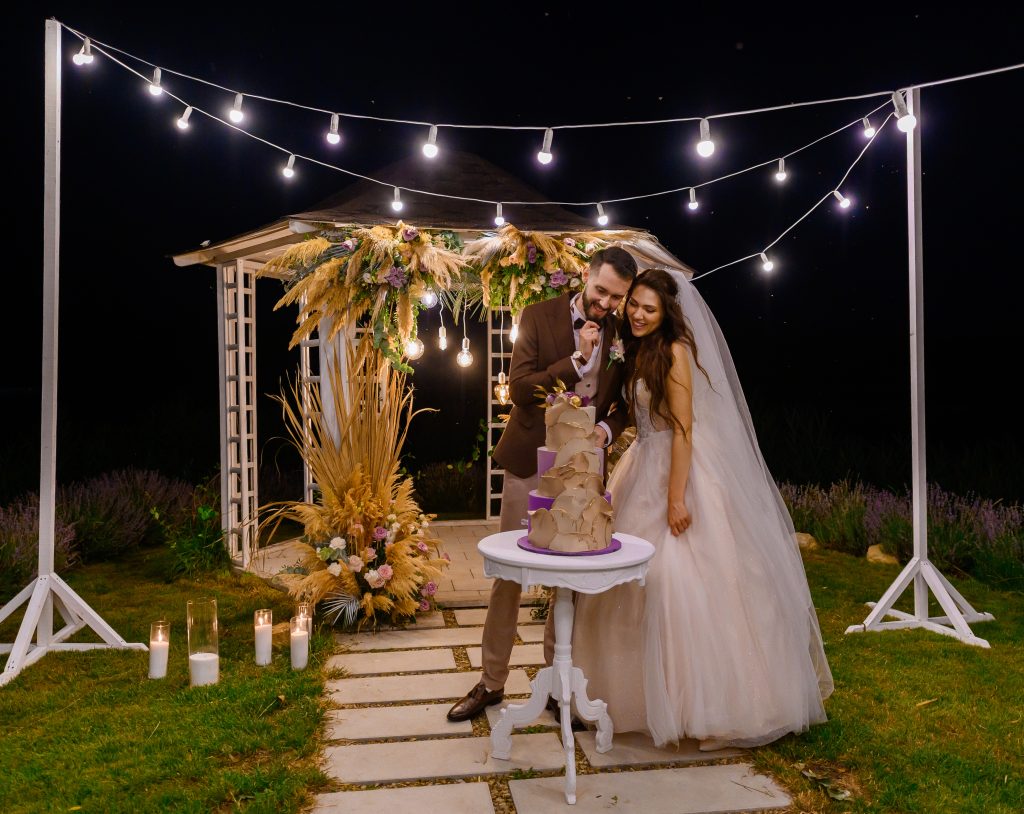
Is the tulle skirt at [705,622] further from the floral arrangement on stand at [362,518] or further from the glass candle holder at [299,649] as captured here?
the floral arrangement on stand at [362,518]

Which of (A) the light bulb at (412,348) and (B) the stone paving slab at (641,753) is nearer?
(B) the stone paving slab at (641,753)

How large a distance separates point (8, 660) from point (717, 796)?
3426mm

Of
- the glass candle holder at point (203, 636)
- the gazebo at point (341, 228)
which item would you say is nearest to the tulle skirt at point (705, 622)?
the glass candle holder at point (203, 636)

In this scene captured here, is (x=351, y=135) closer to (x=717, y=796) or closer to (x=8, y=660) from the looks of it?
(x=8, y=660)

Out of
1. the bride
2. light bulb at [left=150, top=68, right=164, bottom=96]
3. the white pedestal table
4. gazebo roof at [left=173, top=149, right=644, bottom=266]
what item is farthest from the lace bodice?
light bulb at [left=150, top=68, right=164, bottom=96]

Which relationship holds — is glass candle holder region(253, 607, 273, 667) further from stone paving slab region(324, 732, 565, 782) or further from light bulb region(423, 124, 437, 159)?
light bulb region(423, 124, 437, 159)

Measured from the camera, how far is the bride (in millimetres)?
3227

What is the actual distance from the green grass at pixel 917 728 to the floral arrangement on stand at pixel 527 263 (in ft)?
8.59

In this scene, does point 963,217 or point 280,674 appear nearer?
point 280,674

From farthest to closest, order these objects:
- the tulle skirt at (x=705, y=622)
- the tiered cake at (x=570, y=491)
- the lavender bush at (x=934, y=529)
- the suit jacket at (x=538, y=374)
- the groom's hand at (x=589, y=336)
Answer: the lavender bush at (x=934, y=529), the suit jacket at (x=538, y=374), the groom's hand at (x=589, y=336), the tulle skirt at (x=705, y=622), the tiered cake at (x=570, y=491)

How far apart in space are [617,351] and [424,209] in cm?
321

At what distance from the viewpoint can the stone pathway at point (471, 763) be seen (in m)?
2.90

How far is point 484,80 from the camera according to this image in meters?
12.5

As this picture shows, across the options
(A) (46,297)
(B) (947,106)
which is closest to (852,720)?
(A) (46,297)
